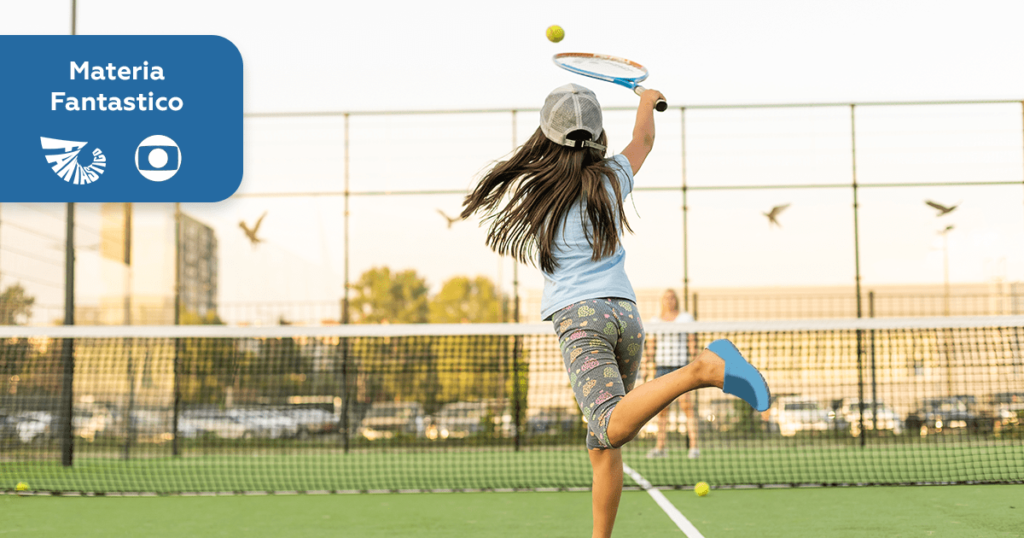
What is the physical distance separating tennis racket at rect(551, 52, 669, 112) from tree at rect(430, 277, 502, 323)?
35.5 metres

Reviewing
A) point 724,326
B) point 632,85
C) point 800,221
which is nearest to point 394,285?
point 800,221

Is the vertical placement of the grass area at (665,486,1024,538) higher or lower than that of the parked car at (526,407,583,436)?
higher

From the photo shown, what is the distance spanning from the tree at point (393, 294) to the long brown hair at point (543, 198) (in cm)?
4481

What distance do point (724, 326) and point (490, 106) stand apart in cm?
593

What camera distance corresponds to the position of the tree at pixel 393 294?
1914 inches

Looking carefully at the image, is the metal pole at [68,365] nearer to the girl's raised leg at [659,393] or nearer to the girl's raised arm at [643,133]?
the girl's raised arm at [643,133]

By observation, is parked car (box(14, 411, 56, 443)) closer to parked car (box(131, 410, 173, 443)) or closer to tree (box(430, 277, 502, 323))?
parked car (box(131, 410, 173, 443))

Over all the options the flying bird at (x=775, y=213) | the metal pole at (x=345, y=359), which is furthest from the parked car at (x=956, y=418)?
the metal pole at (x=345, y=359)

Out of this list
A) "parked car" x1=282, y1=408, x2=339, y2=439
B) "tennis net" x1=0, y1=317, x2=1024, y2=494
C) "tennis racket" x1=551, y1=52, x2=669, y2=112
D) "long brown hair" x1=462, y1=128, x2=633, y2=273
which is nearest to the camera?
"long brown hair" x1=462, y1=128, x2=633, y2=273

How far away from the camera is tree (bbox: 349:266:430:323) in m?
48.6

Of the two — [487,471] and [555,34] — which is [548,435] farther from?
[555,34]

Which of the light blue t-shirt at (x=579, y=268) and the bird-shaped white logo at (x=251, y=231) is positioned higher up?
the bird-shaped white logo at (x=251, y=231)

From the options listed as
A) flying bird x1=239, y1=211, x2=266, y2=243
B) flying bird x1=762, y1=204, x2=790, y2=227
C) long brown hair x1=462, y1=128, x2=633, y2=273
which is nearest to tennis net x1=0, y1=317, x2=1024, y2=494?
flying bird x1=239, y1=211, x2=266, y2=243

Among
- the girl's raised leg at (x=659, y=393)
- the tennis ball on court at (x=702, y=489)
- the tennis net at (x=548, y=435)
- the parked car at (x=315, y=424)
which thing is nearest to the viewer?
the girl's raised leg at (x=659, y=393)
